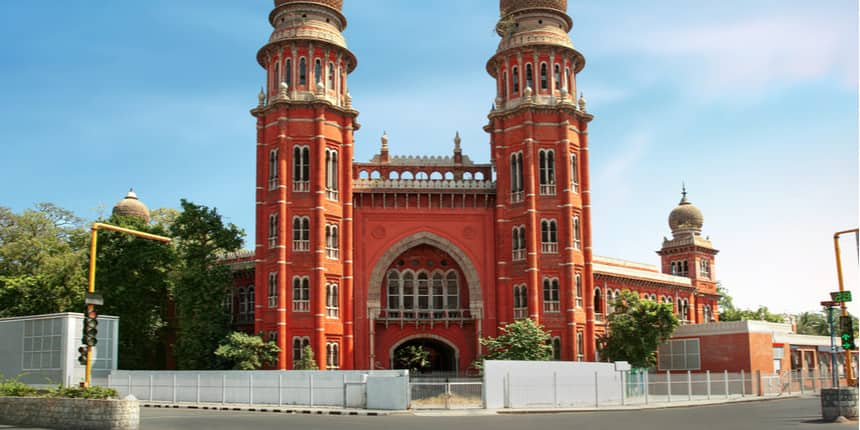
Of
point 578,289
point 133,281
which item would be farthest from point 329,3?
point 578,289

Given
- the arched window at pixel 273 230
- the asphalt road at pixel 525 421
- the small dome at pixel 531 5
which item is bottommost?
the asphalt road at pixel 525 421

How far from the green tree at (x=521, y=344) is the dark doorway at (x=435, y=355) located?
673cm

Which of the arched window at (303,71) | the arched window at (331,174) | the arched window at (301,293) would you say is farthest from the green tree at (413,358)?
the arched window at (303,71)

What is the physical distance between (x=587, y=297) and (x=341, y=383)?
858 inches

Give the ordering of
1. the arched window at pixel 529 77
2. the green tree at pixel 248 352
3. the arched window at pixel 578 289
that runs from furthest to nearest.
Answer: the arched window at pixel 529 77 → the arched window at pixel 578 289 → the green tree at pixel 248 352

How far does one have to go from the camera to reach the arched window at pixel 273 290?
55.5m

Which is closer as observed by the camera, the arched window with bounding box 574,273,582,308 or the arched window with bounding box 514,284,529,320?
the arched window with bounding box 514,284,529,320

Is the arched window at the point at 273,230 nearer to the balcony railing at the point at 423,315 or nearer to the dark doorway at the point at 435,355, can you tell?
the balcony railing at the point at 423,315

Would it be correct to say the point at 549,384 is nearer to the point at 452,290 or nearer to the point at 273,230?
the point at 452,290

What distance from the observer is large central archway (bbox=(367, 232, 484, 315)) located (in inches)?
2315

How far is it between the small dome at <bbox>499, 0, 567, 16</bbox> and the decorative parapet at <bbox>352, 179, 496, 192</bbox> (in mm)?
12518

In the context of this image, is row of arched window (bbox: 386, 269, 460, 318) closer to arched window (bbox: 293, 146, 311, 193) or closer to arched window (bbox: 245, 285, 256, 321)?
arched window (bbox: 293, 146, 311, 193)

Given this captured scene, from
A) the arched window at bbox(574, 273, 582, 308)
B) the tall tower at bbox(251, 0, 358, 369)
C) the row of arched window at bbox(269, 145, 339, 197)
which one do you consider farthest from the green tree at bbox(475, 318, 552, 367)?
the row of arched window at bbox(269, 145, 339, 197)

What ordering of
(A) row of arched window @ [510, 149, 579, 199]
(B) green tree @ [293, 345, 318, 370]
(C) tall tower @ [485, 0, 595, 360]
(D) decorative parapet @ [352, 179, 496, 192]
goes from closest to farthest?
(B) green tree @ [293, 345, 318, 370] → (C) tall tower @ [485, 0, 595, 360] → (A) row of arched window @ [510, 149, 579, 199] → (D) decorative parapet @ [352, 179, 496, 192]
